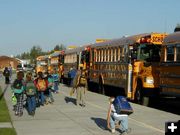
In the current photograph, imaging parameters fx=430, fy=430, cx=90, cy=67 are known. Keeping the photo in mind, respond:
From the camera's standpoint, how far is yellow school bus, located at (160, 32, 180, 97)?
556 inches

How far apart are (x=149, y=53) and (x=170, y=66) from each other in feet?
7.73

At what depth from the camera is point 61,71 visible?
3981cm

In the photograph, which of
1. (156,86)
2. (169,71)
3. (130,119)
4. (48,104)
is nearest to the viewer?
(130,119)

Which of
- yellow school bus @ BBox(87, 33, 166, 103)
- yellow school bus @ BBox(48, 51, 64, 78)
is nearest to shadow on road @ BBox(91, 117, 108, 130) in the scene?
yellow school bus @ BBox(87, 33, 166, 103)

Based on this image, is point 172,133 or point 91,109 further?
point 91,109

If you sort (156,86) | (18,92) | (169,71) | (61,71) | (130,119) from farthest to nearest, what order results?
(61,71)
(156,86)
(169,71)
(18,92)
(130,119)

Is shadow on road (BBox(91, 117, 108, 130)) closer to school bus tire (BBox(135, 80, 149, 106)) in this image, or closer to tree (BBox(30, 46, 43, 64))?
school bus tire (BBox(135, 80, 149, 106))

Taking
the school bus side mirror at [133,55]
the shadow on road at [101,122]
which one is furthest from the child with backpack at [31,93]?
the school bus side mirror at [133,55]

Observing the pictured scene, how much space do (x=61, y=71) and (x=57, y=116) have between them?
2686 centimetres

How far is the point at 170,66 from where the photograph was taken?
1456cm

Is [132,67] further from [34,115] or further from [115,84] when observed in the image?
[34,115]

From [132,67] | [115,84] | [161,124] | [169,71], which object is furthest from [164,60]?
[115,84]

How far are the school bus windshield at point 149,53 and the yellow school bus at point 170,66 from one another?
46.3 inches

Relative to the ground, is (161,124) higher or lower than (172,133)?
lower
